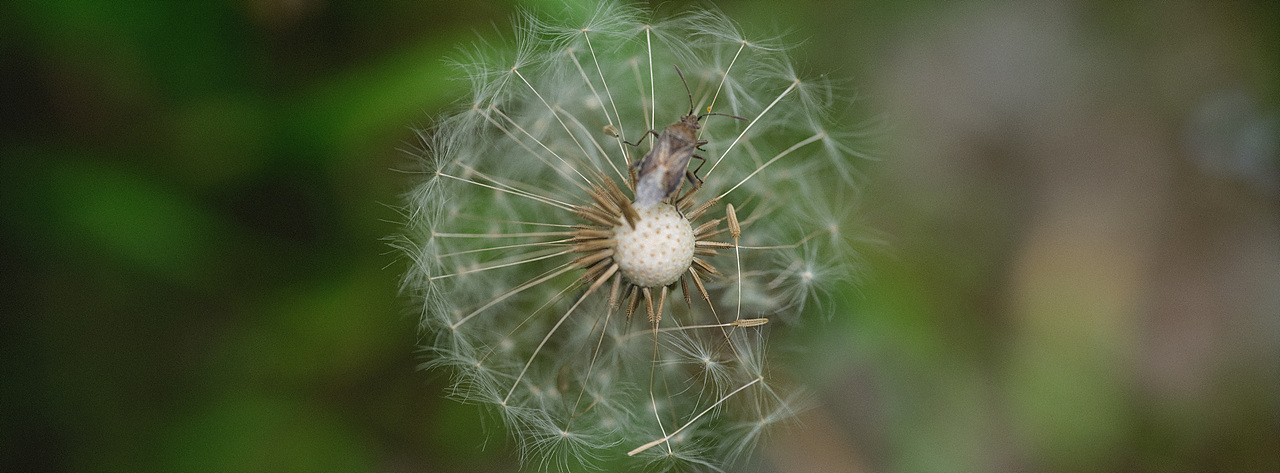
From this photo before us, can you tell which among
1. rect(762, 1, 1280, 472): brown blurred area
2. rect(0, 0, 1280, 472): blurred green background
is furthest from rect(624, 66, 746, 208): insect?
rect(762, 1, 1280, 472): brown blurred area

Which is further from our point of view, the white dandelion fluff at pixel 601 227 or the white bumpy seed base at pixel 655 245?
the white dandelion fluff at pixel 601 227

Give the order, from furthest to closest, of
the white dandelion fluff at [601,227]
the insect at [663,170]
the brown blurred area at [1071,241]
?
the brown blurred area at [1071,241]
the white dandelion fluff at [601,227]
the insect at [663,170]

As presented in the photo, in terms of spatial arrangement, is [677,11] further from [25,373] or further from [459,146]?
[25,373]

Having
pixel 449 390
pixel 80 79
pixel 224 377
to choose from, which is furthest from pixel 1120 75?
pixel 80 79

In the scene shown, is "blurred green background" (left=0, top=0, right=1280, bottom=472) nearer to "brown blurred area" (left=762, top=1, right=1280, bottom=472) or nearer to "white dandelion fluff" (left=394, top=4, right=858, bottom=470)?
"brown blurred area" (left=762, top=1, right=1280, bottom=472)

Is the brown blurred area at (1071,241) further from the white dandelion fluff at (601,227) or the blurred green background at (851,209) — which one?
the white dandelion fluff at (601,227)

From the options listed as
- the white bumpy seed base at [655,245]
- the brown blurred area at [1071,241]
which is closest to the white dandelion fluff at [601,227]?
the white bumpy seed base at [655,245]

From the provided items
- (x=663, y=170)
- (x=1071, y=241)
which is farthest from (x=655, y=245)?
(x=1071, y=241)
